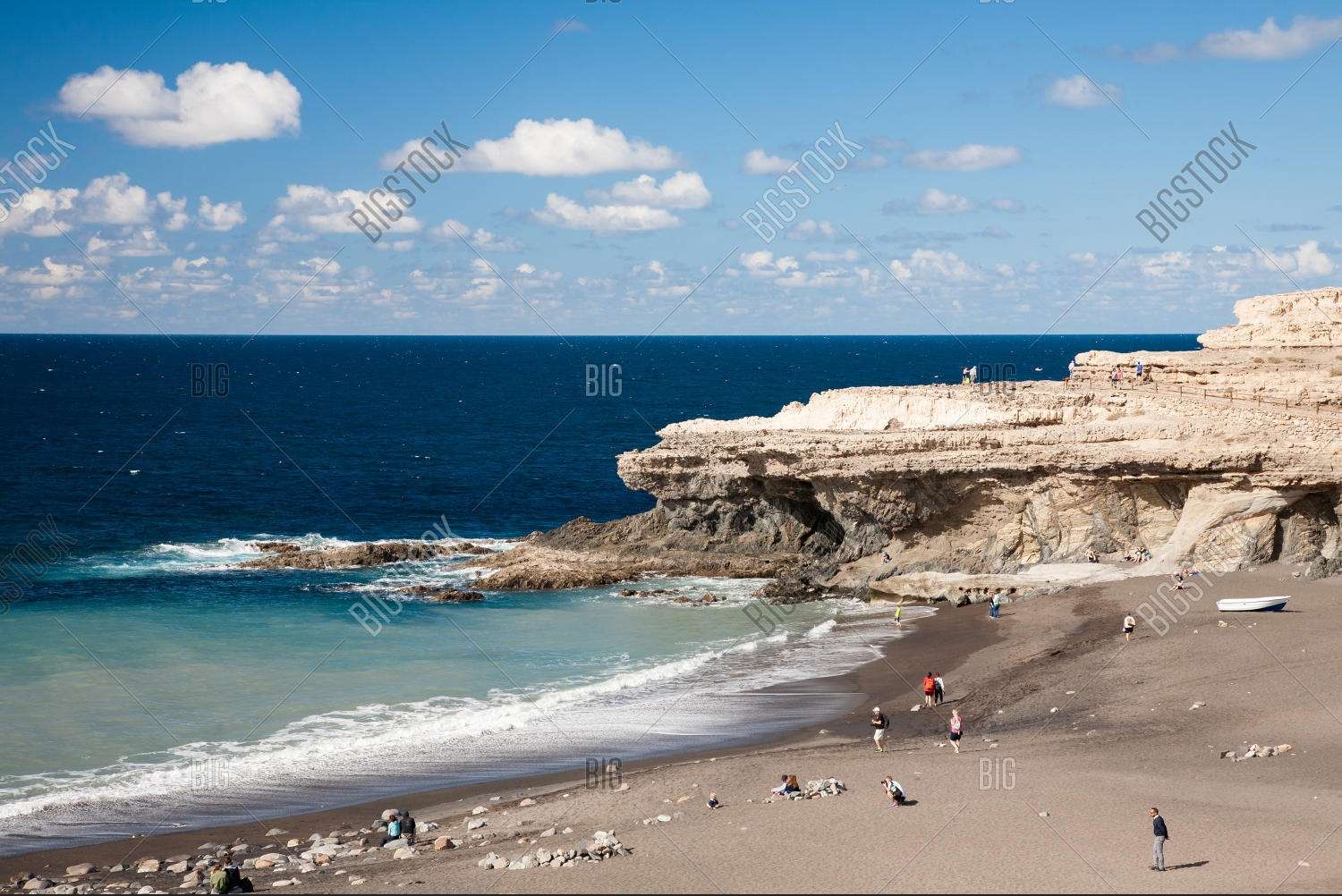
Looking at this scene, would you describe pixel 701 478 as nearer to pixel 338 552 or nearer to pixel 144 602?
pixel 338 552

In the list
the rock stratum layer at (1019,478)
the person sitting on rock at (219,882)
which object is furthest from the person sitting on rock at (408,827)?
the rock stratum layer at (1019,478)

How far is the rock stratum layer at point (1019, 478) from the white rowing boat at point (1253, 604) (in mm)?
4153

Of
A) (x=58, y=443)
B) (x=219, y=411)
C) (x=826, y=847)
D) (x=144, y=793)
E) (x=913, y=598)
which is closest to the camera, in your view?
(x=826, y=847)

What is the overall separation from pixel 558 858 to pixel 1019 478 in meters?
24.8

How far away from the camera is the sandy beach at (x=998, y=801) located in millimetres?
18844

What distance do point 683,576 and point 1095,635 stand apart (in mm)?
17325

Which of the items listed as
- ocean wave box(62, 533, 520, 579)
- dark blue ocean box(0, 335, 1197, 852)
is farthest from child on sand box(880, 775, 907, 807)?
ocean wave box(62, 533, 520, 579)

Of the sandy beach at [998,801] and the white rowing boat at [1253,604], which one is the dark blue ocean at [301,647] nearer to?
the sandy beach at [998,801]

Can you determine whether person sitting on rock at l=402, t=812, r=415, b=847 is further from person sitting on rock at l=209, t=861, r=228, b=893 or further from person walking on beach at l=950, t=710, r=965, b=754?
person walking on beach at l=950, t=710, r=965, b=754

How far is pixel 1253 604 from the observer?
32.4 meters

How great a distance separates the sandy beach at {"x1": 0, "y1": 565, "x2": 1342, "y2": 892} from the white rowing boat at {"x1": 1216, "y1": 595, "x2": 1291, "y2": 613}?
29 centimetres

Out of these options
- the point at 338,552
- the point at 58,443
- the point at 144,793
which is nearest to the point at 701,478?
the point at 338,552

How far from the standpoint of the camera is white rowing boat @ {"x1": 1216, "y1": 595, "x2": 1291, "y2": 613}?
32.3 m

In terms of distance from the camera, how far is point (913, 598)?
4088 centimetres
